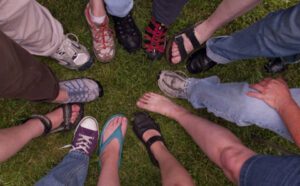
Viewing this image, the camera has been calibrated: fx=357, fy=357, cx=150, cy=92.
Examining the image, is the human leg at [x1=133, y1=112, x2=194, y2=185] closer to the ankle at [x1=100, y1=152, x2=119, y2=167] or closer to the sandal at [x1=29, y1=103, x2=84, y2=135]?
the ankle at [x1=100, y1=152, x2=119, y2=167]

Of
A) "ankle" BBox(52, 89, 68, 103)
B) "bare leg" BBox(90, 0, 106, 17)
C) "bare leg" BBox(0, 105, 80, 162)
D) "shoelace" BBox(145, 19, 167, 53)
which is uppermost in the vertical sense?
"bare leg" BBox(90, 0, 106, 17)

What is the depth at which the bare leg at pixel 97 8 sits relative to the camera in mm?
2416

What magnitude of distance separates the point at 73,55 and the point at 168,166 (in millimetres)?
1103

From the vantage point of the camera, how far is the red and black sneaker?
2820mm

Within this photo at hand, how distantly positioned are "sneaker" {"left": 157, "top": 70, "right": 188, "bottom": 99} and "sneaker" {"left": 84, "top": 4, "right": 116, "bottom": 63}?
45 cm

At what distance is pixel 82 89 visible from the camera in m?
2.84

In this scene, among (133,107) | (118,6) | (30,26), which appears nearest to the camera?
(30,26)

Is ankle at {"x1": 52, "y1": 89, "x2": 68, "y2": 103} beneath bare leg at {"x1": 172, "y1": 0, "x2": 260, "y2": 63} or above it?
beneath

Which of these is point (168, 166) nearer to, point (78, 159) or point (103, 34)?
point (78, 159)

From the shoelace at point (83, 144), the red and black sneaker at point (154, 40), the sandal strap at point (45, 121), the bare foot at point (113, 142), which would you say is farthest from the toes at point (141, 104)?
the sandal strap at point (45, 121)

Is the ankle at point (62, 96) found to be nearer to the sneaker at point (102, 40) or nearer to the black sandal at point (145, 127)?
the sneaker at point (102, 40)

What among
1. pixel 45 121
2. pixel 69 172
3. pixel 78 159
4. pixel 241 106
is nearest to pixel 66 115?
pixel 45 121

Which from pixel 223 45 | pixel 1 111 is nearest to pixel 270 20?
pixel 223 45

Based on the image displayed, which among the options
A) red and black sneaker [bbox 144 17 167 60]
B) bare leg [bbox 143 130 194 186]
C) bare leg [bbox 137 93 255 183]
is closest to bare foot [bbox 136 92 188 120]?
bare leg [bbox 137 93 255 183]
